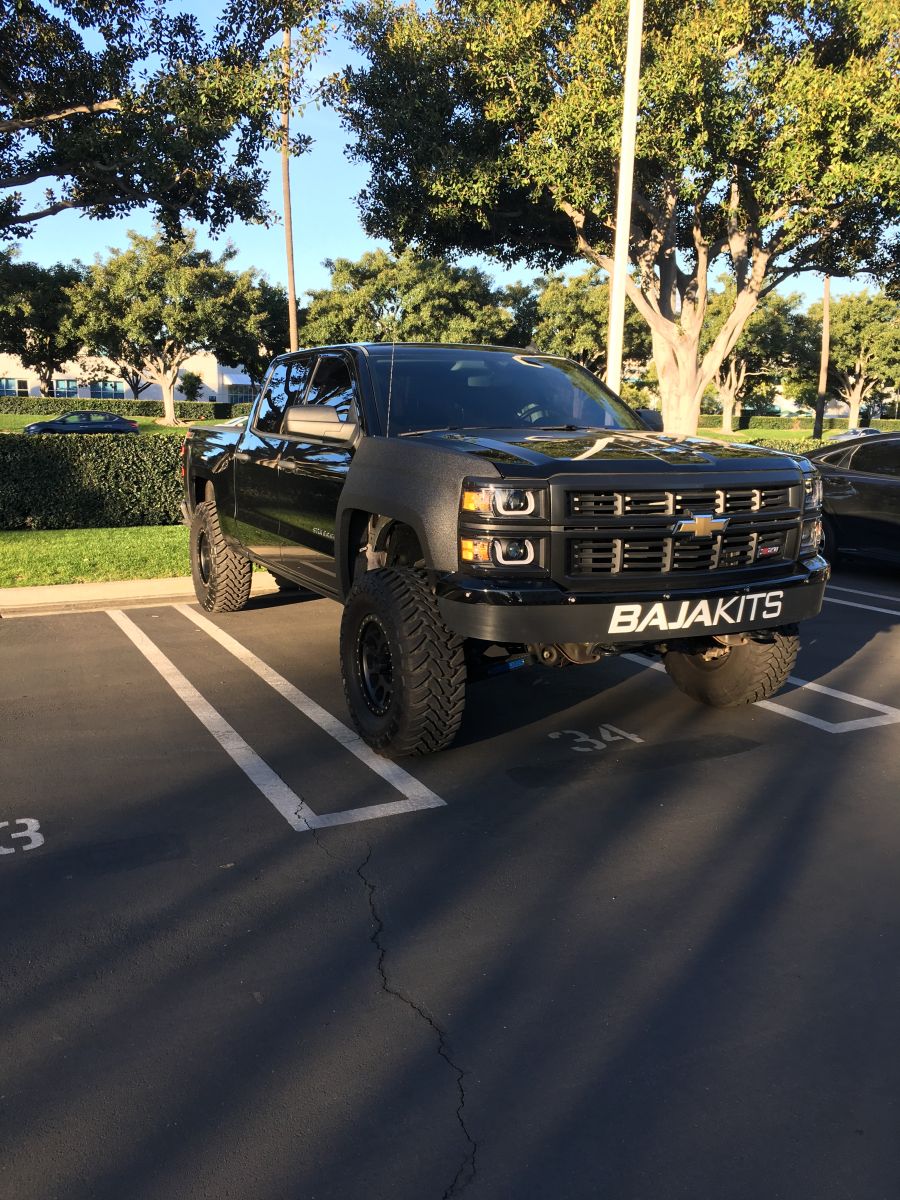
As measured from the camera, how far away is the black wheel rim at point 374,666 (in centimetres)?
473

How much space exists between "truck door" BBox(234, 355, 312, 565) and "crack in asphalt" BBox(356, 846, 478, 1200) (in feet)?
10.7

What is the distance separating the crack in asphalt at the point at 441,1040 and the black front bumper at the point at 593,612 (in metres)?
1.06

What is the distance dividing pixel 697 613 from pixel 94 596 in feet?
20.3

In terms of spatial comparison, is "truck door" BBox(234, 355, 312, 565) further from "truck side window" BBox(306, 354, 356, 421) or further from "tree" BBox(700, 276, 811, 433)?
"tree" BBox(700, 276, 811, 433)

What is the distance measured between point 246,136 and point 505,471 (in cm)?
1109

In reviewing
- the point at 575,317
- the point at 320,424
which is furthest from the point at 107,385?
the point at 320,424

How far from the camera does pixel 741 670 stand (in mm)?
5371

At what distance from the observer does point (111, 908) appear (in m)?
3.40

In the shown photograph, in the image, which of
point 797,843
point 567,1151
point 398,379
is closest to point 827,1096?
point 567,1151

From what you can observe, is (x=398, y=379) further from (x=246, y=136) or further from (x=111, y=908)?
(x=246, y=136)

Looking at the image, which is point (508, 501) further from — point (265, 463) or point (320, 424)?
point (265, 463)

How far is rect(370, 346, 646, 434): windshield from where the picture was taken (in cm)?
529

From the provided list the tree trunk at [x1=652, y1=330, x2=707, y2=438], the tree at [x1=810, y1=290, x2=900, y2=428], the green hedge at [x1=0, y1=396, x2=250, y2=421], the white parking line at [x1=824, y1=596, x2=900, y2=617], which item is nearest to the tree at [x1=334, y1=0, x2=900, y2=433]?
the tree trunk at [x1=652, y1=330, x2=707, y2=438]

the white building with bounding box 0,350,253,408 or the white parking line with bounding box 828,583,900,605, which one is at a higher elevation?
the white building with bounding box 0,350,253,408
